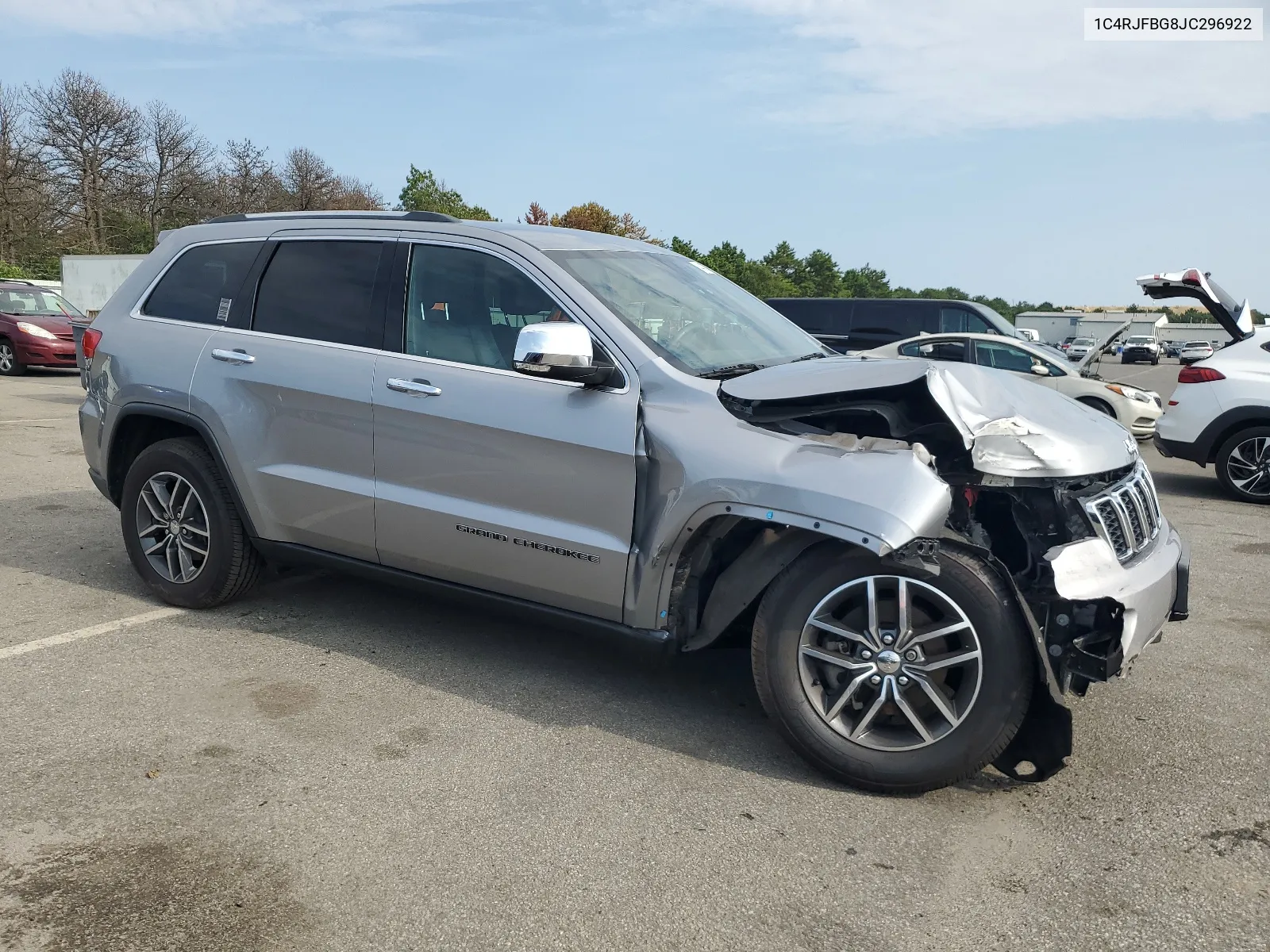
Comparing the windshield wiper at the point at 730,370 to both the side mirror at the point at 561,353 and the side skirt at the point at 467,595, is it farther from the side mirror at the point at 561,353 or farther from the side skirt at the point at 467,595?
the side skirt at the point at 467,595

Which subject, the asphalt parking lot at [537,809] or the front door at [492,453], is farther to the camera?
the front door at [492,453]

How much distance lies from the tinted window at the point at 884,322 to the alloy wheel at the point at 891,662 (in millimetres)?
Result: 12839

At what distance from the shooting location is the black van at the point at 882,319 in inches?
607

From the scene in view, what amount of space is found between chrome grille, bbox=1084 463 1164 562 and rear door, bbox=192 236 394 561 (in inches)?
110

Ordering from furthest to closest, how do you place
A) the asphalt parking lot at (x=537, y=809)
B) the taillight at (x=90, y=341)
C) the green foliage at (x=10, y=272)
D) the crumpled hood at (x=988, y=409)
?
the green foliage at (x=10, y=272) < the taillight at (x=90, y=341) < the crumpled hood at (x=988, y=409) < the asphalt parking lot at (x=537, y=809)

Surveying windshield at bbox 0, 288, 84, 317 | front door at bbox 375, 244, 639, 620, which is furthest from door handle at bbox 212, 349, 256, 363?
windshield at bbox 0, 288, 84, 317

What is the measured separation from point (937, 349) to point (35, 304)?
16.4 meters

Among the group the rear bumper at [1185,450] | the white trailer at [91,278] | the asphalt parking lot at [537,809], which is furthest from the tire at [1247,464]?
the white trailer at [91,278]

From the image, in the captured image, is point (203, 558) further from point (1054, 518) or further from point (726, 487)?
point (1054, 518)

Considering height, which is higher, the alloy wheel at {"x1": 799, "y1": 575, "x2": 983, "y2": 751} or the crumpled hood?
the crumpled hood

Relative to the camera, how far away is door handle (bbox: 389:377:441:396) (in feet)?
13.9

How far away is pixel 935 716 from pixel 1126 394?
11.6m

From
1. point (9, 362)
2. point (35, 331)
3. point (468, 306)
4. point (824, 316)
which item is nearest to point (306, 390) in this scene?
point (468, 306)

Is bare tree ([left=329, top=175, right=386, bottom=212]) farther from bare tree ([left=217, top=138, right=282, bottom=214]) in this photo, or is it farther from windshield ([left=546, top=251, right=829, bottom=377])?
windshield ([left=546, top=251, right=829, bottom=377])
